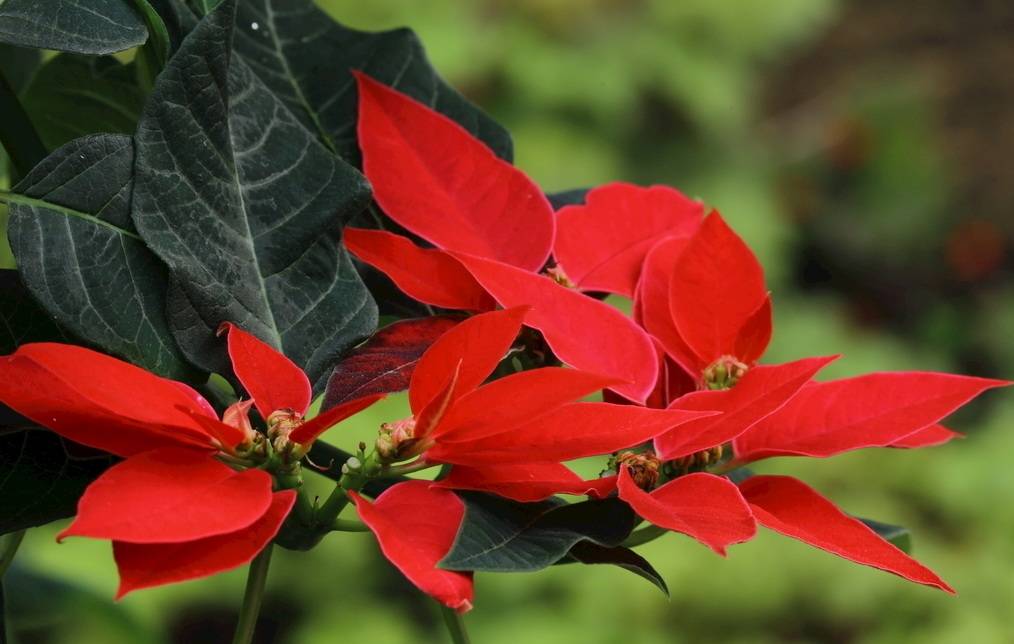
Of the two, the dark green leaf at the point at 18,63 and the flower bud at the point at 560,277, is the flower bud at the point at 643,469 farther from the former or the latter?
the dark green leaf at the point at 18,63

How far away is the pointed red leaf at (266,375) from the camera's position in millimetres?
227

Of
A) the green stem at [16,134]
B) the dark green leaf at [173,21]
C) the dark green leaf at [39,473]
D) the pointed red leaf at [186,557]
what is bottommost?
the dark green leaf at [39,473]

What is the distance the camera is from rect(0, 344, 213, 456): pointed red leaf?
198mm

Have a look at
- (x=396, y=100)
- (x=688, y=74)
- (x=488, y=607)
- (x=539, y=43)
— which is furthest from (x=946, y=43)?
(x=396, y=100)

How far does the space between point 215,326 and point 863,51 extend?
2.43 metres

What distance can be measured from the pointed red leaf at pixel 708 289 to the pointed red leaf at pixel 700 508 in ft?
0.17

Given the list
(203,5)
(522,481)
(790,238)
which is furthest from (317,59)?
(790,238)

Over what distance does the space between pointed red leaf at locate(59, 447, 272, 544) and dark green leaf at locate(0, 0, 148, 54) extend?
0.26ft

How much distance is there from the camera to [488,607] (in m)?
1.32

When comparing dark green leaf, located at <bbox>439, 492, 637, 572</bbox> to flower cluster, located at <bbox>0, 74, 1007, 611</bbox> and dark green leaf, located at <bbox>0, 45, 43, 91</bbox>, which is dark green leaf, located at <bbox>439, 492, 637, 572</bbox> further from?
dark green leaf, located at <bbox>0, 45, 43, 91</bbox>

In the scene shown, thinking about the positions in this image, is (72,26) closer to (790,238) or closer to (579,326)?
(579,326)

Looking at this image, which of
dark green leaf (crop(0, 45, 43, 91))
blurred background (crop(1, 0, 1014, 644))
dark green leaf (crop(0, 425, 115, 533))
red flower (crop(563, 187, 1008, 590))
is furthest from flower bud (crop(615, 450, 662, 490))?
blurred background (crop(1, 0, 1014, 644))

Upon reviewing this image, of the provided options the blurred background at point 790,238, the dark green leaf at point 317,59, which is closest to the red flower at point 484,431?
the dark green leaf at point 317,59

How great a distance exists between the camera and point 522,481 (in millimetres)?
221
